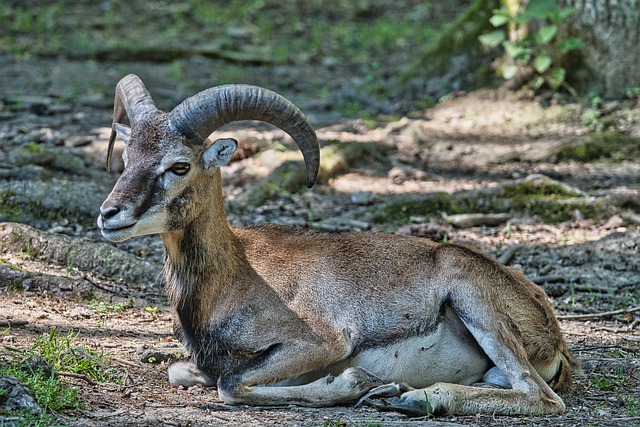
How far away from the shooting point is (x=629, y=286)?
34.9ft

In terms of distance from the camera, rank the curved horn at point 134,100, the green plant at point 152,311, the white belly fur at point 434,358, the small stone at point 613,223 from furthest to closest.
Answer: the small stone at point 613,223
the green plant at point 152,311
the curved horn at point 134,100
the white belly fur at point 434,358

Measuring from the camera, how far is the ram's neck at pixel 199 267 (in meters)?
7.98

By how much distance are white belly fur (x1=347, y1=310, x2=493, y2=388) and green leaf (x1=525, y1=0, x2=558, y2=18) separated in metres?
9.22

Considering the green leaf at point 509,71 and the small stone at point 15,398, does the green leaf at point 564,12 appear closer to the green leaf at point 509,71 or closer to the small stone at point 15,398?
the green leaf at point 509,71

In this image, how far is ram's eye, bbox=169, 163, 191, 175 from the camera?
305 inches

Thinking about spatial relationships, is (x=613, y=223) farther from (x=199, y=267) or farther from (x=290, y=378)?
(x=199, y=267)

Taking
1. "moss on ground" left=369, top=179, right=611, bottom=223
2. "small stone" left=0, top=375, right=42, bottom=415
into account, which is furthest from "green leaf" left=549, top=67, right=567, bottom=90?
"small stone" left=0, top=375, right=42, bottom=415

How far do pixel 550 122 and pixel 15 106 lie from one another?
32.7ft

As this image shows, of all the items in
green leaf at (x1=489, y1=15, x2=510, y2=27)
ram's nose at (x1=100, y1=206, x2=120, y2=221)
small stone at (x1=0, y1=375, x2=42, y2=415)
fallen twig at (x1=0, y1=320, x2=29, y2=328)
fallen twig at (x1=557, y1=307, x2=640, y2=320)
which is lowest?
fallen twig at (x1=557, y1=307, x2=640, y2=320)

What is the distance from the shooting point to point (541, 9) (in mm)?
15773

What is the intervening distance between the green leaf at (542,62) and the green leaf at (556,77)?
186 millimetres

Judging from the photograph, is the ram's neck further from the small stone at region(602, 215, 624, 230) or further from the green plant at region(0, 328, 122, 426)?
the small stone at region(602, 215, 624, 230)

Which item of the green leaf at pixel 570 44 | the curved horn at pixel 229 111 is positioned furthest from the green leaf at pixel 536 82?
the curved horn at pixel 229 111

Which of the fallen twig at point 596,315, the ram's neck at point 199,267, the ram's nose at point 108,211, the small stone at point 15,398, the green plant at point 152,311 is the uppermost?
the ram's nose at point 108,211
